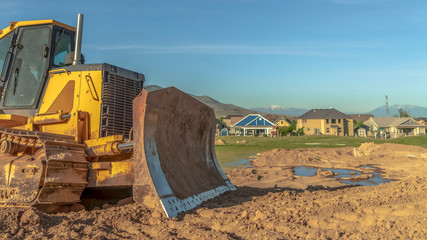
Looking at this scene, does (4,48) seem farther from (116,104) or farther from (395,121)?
(395,121)

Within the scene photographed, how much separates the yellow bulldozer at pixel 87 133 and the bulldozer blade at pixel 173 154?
0.05 feet

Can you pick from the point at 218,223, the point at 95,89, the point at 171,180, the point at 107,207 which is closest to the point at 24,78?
the point at 95,89

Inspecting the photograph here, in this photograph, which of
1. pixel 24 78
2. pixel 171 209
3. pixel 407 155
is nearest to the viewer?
pixel 171 209

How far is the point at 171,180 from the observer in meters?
5.01

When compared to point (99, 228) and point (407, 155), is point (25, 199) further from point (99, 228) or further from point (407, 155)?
point (407, 155)

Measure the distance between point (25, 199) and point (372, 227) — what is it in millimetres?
4173

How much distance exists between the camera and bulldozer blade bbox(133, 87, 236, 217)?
4551 millimetres

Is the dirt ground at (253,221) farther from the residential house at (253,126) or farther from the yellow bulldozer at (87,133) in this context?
the residential house at (253,126)

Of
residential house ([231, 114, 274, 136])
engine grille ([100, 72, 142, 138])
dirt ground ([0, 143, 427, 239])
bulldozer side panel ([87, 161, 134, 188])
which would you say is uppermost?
residential house ([231, 114, 274, 136])

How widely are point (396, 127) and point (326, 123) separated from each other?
19.9m

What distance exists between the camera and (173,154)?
567 centimetres

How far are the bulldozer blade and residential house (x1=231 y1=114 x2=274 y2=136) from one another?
213 ft

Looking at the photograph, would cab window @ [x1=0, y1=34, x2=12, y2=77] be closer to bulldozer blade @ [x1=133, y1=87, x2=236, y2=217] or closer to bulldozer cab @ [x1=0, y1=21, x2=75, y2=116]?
bulldozer cab @ [x1=0, y1=21, x2=75, y2=116]

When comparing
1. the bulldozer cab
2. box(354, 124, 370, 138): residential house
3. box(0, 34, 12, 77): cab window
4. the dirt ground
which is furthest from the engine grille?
box(354, 124, 370, 138): residential house
